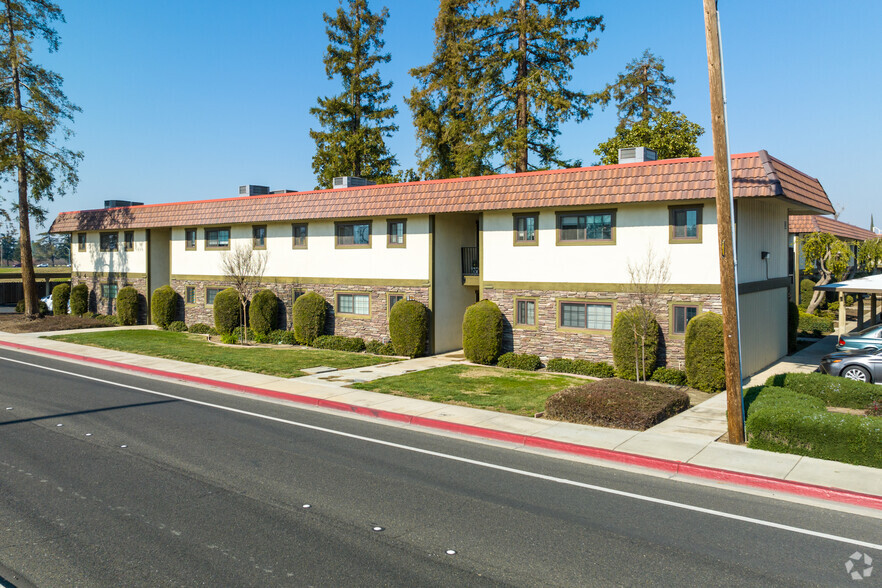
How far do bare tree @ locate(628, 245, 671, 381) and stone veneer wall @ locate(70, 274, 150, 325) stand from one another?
2696 cm

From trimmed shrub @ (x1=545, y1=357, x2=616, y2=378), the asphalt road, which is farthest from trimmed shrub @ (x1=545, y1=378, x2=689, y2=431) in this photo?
trimmed shrub @ (x1=545, y1=357, x2=616, y2=378)

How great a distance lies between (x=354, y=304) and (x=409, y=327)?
376cm

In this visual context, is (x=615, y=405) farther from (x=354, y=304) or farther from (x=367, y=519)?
(x=354, y=304)

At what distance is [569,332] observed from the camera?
827 inches

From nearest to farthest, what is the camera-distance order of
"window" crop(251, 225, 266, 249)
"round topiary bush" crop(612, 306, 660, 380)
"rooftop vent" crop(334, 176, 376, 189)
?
"round topiary bush" crop(612, 306, 660, 380)
"rooftop vent" crop(334, 176, 376, 189)
"window" crop(251, 225, 266, 249)

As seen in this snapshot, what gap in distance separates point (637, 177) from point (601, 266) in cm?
292

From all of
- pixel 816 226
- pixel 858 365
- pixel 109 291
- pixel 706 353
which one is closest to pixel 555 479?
pixel 706 353

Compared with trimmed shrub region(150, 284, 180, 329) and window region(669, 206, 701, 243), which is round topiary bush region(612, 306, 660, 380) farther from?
trimmed shrub region(150, 284, 180, 329)

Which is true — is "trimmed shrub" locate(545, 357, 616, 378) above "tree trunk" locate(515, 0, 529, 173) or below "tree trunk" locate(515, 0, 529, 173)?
below

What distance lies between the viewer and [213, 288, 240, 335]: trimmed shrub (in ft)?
96.1

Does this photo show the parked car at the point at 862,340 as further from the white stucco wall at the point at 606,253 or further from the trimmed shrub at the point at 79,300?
the trimmed shrub at the point at 79,300

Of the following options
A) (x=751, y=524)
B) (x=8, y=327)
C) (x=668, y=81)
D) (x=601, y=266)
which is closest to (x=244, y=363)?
(x=601, y=266)

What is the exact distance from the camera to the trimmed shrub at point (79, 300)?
3838 centimetres

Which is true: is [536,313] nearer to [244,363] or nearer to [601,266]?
[601,266]
